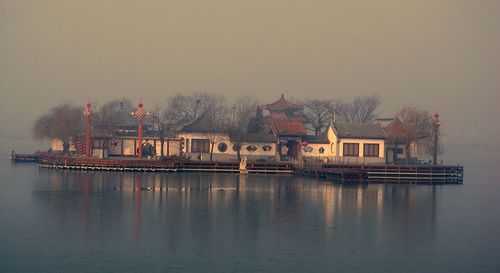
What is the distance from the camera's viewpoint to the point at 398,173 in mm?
75875

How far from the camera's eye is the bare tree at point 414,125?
84.4 m

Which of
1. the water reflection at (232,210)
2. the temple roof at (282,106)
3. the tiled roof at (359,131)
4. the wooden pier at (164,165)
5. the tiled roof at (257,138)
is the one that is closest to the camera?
the water reflection at (232,210)

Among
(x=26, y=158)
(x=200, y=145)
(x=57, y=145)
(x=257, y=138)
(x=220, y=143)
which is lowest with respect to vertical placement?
(x=26, y=158)

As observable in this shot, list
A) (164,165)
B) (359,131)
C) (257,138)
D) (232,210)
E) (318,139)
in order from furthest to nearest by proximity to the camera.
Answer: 1. (318,139)
2. (257,138)
3. (359,131)
4. (164,165)
5. (232,210)

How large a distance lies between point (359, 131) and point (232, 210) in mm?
37443

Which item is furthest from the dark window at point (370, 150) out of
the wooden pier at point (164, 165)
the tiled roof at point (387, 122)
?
the wooden pier at point (164, 165)

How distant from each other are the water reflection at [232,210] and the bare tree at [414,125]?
46.9ft

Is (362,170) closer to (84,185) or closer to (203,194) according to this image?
(203,194)

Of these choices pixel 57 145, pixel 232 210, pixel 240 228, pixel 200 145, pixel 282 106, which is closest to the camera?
pixel 240 228

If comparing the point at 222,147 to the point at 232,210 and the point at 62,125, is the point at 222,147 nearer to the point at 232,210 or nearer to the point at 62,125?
the point at 62,125

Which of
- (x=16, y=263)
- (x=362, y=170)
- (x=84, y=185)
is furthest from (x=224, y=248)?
(x=362, y=170)

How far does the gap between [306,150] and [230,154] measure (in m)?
9.01

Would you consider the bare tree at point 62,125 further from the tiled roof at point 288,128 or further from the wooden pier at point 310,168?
the tiled roof at point 288,128

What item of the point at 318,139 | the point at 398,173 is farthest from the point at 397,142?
the point at 398,173
